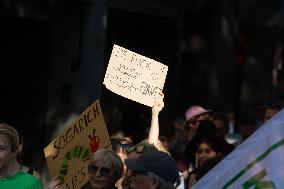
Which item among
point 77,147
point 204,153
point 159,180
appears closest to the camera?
point 159,180

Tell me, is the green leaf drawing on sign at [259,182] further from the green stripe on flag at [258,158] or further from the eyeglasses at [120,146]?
the eyeglasses at [120,146]

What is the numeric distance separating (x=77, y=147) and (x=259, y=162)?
290 centimetres

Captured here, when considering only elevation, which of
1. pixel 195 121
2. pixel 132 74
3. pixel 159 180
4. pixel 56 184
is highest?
pixel 159 180

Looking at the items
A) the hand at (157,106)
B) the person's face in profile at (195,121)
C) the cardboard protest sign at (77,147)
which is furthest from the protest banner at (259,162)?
the person's face in profile at (195,121)

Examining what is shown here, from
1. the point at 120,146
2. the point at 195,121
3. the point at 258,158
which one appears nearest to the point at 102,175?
the point at 258,158

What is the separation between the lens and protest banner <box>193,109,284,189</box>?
15.3 ft

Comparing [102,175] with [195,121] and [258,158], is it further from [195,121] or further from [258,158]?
[195,121]

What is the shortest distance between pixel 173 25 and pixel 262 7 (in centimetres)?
483

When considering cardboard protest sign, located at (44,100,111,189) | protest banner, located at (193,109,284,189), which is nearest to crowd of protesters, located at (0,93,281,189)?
cardboard protest sign, located at (44,100,111,189)

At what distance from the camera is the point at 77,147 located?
743 centimetres

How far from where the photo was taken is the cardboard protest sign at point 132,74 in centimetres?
830

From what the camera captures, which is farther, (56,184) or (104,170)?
(56,184)

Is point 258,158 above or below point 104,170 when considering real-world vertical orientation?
above

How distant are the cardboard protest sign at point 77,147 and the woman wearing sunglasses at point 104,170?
1.15m
